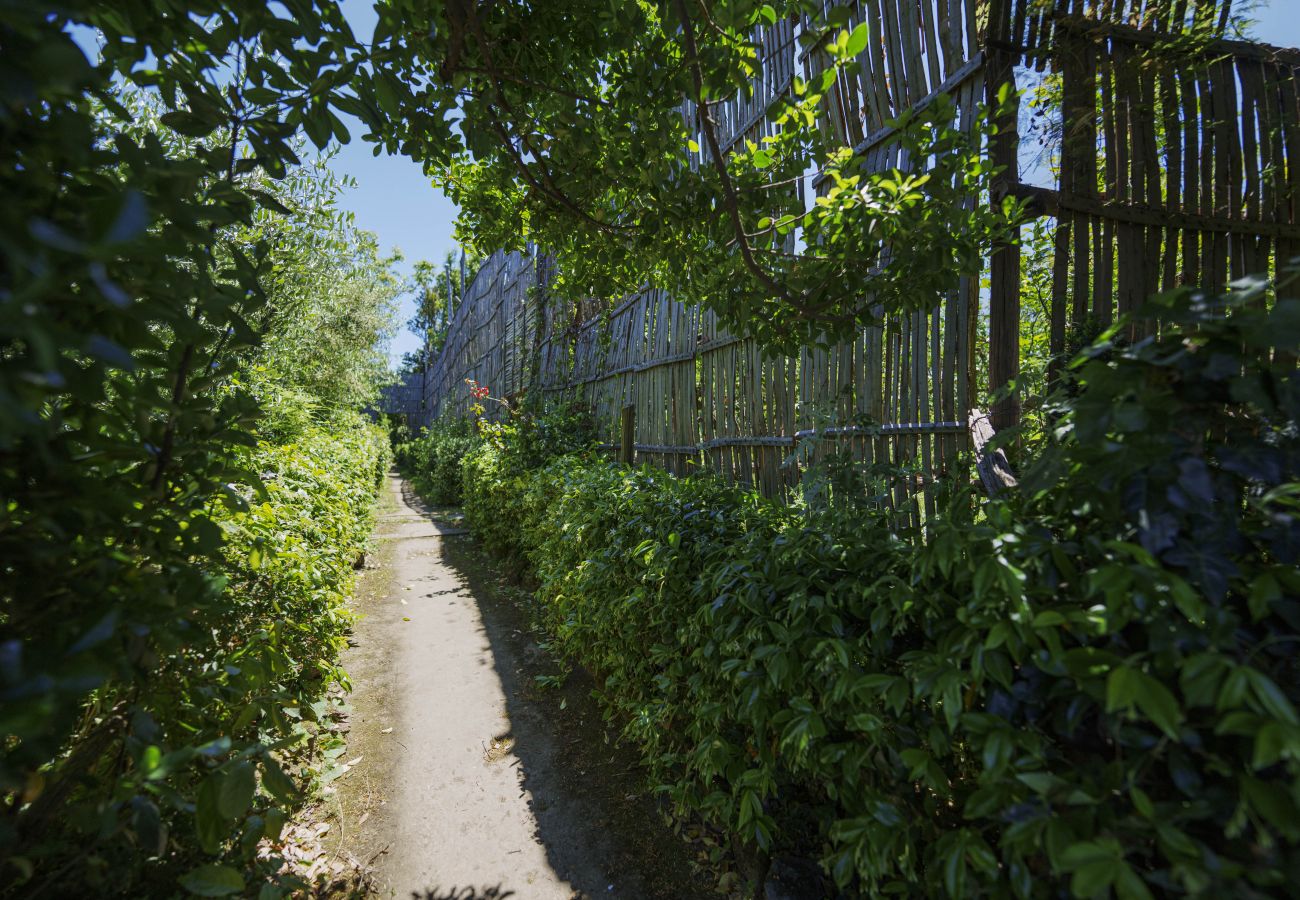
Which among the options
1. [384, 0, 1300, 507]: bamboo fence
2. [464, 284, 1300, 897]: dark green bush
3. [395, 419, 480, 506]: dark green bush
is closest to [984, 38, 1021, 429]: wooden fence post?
[384, 0, 1300, 507]: bamboo fence

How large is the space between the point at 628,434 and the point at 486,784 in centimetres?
289

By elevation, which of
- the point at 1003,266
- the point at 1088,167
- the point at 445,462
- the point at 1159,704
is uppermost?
the point at 1088,167

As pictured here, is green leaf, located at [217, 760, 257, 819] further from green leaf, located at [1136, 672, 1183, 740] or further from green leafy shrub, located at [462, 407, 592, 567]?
green leafy shrub, located at [462, 407, 592, 567]

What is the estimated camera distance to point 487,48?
179 centimetres

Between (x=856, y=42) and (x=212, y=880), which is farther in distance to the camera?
(x=856, y=42)

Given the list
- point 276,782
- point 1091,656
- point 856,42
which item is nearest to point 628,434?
point 856,42

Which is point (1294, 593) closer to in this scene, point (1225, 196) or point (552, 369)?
point (1225, 196)

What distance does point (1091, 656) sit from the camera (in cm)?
92

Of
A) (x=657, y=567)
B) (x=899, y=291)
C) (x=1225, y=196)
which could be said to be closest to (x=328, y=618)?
(x=657, y=567)

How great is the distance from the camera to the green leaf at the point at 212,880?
3.29 ft

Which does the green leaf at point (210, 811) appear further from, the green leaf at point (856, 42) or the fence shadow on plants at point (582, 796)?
the green leaf at point (856, 42)

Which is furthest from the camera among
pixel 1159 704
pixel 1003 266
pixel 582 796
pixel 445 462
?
pixel 445 462

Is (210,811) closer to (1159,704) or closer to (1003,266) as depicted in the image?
(1159,704)

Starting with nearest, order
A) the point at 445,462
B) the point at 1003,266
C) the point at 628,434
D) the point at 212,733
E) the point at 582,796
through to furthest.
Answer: the point at 212,733
the point at 1003,266
the point at 582,796
the point at 628,434
the point at 445,462
